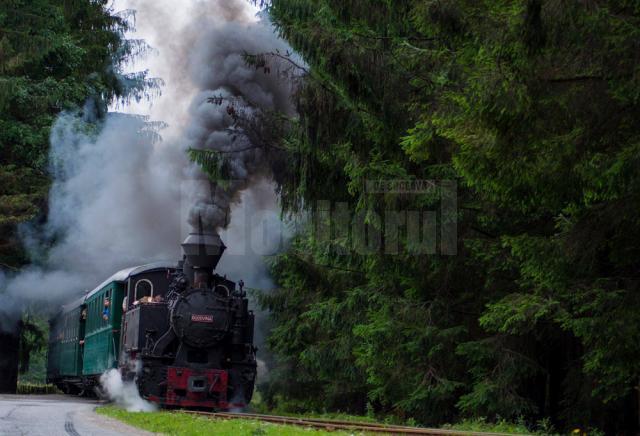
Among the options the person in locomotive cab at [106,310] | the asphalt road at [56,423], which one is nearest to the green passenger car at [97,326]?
the person in locomotive cab at [106,310]

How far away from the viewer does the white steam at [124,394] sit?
15344 mm

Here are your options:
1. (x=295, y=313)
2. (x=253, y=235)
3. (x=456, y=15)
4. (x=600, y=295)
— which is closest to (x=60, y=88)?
(x=253, y=235)

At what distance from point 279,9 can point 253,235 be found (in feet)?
32.0

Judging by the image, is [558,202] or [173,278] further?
[173,278]

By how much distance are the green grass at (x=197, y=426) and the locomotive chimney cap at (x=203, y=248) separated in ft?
9.18

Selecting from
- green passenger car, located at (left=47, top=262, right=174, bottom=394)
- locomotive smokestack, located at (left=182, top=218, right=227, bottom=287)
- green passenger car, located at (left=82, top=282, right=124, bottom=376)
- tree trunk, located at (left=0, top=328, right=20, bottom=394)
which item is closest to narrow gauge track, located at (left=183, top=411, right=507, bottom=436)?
locomotive smokestack, located at (left=182, top=218, right=227, bottom=287)

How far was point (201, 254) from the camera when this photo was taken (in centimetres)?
1538

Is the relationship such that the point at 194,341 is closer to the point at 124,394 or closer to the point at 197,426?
the point at 124,394

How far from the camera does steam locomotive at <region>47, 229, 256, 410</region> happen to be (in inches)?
598

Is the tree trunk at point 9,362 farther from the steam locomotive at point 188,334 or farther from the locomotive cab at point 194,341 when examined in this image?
the locomotive cab at point 194,341

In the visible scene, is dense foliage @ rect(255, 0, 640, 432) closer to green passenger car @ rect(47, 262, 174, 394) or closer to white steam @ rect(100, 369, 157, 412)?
green passenger car @ rect(47, 262, 174, 394)

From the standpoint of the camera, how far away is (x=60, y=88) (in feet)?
83.4

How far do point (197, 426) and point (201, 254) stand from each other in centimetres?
459

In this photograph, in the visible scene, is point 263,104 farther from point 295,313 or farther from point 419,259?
point 295,313
